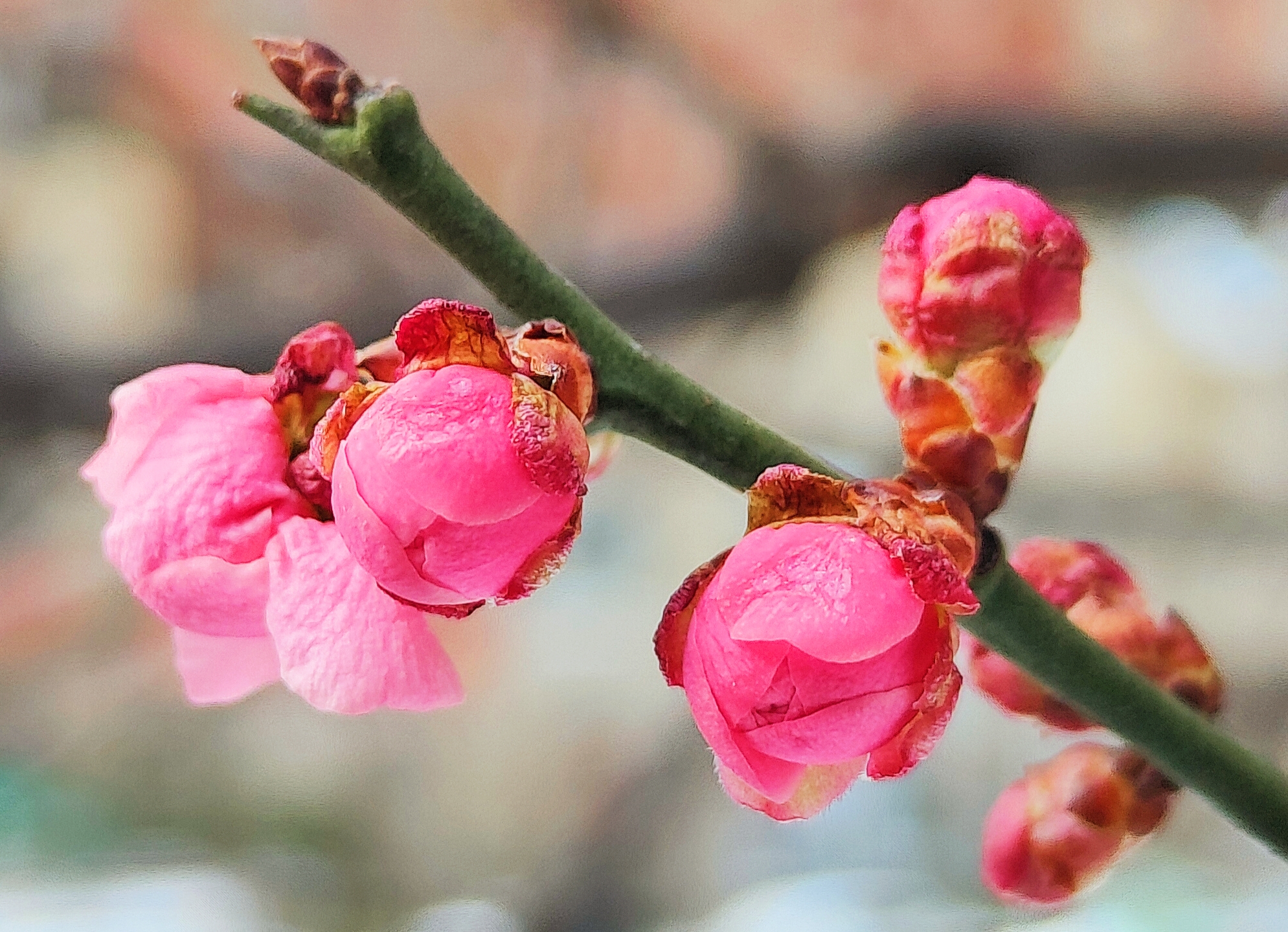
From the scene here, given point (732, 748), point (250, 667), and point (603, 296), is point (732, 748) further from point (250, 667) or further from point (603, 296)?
point (603, 296)

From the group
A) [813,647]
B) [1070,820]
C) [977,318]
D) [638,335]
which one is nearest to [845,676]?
[813,647]

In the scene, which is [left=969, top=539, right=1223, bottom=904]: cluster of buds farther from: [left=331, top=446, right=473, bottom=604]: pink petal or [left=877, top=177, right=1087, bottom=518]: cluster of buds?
[left=331, top=446, right=473, bottom=604]: pink petal

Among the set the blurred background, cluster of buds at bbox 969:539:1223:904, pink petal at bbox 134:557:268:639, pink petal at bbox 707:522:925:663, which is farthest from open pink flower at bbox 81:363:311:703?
the blurred background

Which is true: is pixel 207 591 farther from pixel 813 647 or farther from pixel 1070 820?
pixel 1070 820

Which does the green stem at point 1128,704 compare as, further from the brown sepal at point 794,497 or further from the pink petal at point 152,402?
the pink petal at point 152,402

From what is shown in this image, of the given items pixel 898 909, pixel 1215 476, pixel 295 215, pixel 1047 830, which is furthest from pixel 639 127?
pixel 1047 830
